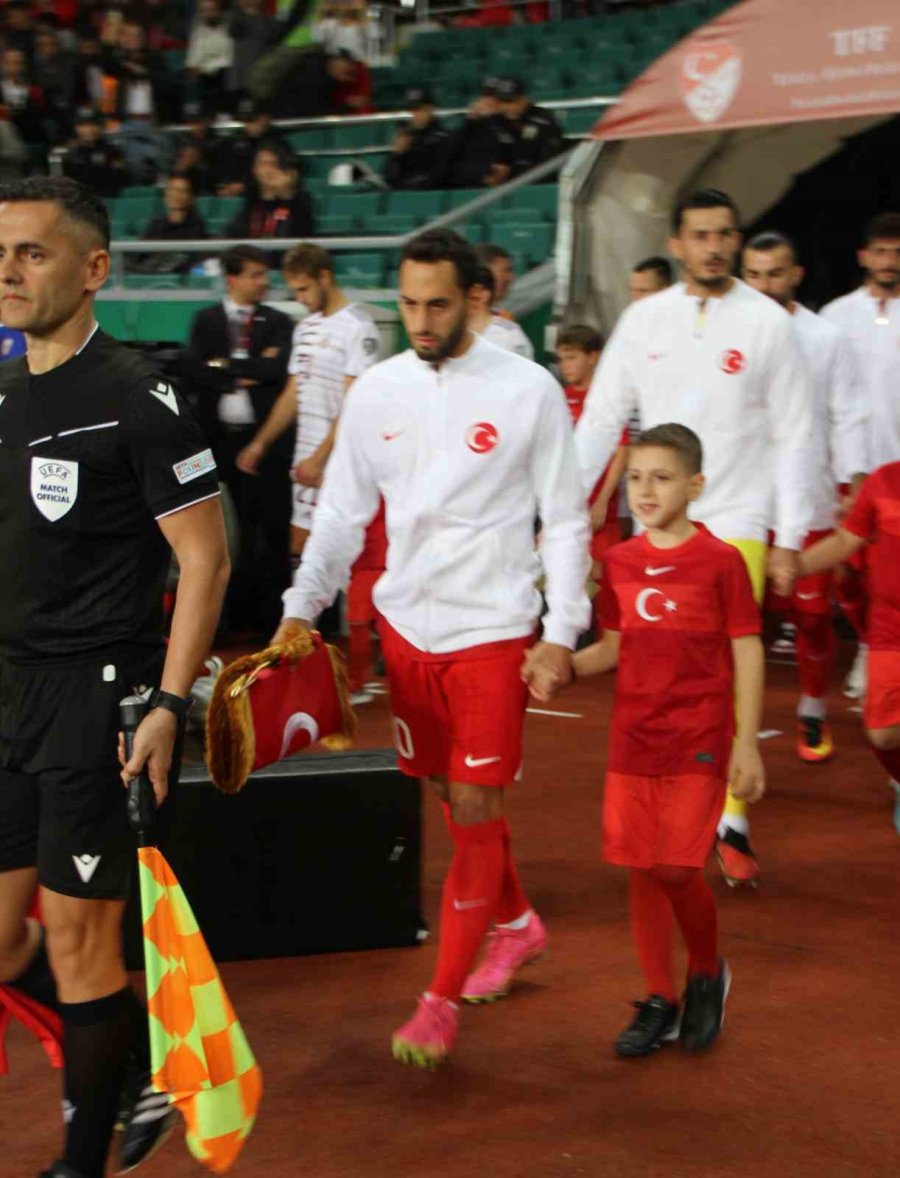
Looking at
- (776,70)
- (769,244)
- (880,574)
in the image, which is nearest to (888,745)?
(880,574)

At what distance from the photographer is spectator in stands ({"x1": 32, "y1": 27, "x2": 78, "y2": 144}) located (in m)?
15.5

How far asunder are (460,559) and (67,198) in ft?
4.13

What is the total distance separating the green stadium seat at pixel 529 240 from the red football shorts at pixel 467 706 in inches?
307

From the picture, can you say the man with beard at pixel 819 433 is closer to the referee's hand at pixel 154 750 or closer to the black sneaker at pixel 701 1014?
the black sneaker at pixel 701 1014

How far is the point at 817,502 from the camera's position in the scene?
21.8 feet

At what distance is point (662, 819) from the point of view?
390 cm

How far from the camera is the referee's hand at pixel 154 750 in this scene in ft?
9.91

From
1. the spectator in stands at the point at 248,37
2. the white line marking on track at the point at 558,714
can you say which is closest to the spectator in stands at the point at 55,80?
the spectator in stands at the point at 248,37

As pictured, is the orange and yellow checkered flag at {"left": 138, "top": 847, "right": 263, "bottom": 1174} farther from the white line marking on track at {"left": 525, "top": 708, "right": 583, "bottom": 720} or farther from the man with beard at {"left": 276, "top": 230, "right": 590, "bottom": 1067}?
the white line marking on track at {"left": 525, "top": 708, "right": 583, "bottom": 720}

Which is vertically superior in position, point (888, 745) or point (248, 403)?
point (248, 403)

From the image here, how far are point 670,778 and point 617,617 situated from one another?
1.38 feet

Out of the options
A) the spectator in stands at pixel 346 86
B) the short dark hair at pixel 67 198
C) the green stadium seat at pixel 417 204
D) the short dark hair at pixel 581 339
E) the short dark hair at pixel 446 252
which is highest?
the spectator in stands at pixel 346 86

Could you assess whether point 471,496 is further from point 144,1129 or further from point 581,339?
point 581,339

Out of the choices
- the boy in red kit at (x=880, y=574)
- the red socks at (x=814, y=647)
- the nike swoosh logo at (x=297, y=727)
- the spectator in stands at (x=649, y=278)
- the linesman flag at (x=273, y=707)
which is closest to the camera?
the linesman flag at (x=273, y=707)
